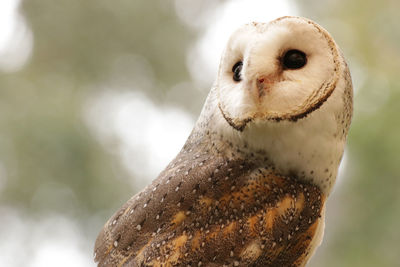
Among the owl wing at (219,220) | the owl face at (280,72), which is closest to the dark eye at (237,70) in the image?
the owl face at (280,72)

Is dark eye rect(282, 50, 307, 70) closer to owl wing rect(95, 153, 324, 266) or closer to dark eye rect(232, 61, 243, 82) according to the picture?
→ dark eye rect(232, 61, 243, 82)

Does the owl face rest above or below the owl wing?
above

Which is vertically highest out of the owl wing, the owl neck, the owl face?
the owl face

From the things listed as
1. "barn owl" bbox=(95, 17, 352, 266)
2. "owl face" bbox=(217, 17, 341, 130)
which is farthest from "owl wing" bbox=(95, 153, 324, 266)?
"owl face" bbox=(217, 17, 341, 130)

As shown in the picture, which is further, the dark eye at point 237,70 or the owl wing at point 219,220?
the dark eye at point 237,70

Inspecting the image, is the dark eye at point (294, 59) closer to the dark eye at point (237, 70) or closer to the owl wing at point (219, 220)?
the dark eye at point (237, 70)

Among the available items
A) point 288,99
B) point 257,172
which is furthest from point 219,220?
point 288,99

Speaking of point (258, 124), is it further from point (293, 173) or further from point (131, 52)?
point (131, 52)
